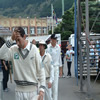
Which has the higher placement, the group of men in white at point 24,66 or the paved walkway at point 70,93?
the group of men in white at point 24,66

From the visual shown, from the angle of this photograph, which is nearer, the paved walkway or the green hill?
the paved walkway

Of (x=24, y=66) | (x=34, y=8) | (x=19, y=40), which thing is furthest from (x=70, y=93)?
(x=34, y=8)

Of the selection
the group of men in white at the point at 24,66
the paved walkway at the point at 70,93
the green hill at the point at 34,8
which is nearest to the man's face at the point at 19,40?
the group of men in white at the point at 24,66

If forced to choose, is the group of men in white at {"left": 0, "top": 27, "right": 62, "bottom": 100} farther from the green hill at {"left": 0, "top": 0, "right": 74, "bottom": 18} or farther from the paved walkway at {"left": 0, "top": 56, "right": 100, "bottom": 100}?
the green hill at {"left": 0, "top": 0, "right": 74, "bottom": 18}

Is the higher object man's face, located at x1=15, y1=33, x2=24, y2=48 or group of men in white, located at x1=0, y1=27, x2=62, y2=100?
man's face, located at x1=15, y1=33, x2=24, y2=48

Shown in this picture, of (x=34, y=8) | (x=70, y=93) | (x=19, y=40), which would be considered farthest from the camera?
(x=34, y=8)

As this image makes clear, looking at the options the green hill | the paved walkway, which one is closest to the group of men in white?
the paved walkway

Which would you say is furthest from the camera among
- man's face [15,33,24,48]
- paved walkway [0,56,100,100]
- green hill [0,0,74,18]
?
green hill [0,0,74,18]

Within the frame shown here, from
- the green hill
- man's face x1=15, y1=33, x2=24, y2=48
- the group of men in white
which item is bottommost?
the group of men in white

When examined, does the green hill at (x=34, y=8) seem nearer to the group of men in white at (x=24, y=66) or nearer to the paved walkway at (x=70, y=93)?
the paved walkway at (x=70, y=93)

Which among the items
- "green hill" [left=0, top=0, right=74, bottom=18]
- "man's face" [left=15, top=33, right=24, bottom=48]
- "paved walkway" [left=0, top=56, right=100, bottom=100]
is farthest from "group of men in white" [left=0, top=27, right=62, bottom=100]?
"green hill" [left=0, top=0, right=74, bottom=18]

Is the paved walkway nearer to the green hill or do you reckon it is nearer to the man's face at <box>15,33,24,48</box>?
the man's face at <box>15,33,24,48</box>

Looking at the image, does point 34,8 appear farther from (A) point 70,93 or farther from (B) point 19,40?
(B) point 19,40

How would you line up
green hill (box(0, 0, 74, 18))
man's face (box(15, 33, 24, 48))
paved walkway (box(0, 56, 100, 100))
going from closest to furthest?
man's face (box(15, 33, 24, 48)), paved walkway (box(0, 56, 100, 100)), green hill (box(0, 0, 74, 18))
